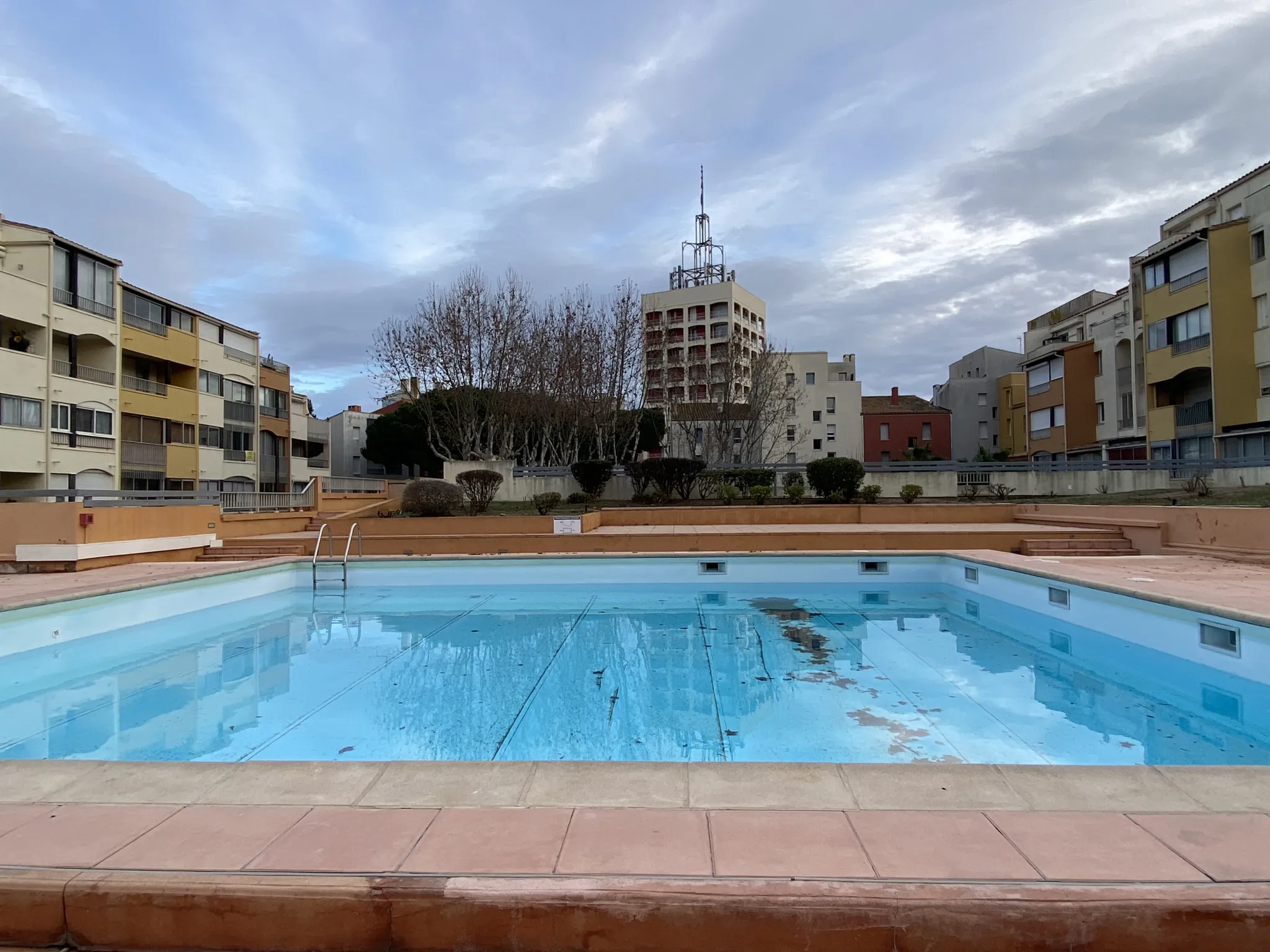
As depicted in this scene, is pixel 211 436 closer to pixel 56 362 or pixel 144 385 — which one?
pixel 144 385

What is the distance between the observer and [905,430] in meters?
60.0

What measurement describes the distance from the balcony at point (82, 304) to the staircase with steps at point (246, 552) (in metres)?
18.9

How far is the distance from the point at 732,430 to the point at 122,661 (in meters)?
26.8

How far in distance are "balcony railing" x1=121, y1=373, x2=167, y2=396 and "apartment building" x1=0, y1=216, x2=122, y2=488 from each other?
4.13 feet

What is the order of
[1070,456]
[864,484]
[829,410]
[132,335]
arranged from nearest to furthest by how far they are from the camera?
[864,484], [132,335], [1070,456], [829,410]

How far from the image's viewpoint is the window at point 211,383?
36281mm

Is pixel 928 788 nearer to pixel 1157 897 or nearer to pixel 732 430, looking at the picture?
pixel 1157 897

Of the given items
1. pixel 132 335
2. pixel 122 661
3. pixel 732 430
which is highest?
pixel 132 335

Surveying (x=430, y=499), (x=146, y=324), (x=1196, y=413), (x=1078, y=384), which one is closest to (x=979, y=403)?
(x=1078, y=384)

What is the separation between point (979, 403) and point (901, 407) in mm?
6028

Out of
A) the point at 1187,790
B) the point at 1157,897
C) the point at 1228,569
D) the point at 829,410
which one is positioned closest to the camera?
the point at 1157,897

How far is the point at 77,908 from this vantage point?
2717 millimetres

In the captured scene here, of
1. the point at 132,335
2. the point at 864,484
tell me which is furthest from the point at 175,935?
the point at 132,335

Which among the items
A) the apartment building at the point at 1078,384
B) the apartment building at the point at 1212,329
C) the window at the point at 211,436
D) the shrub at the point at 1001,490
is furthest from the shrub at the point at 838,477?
the window at the point at 211,436
